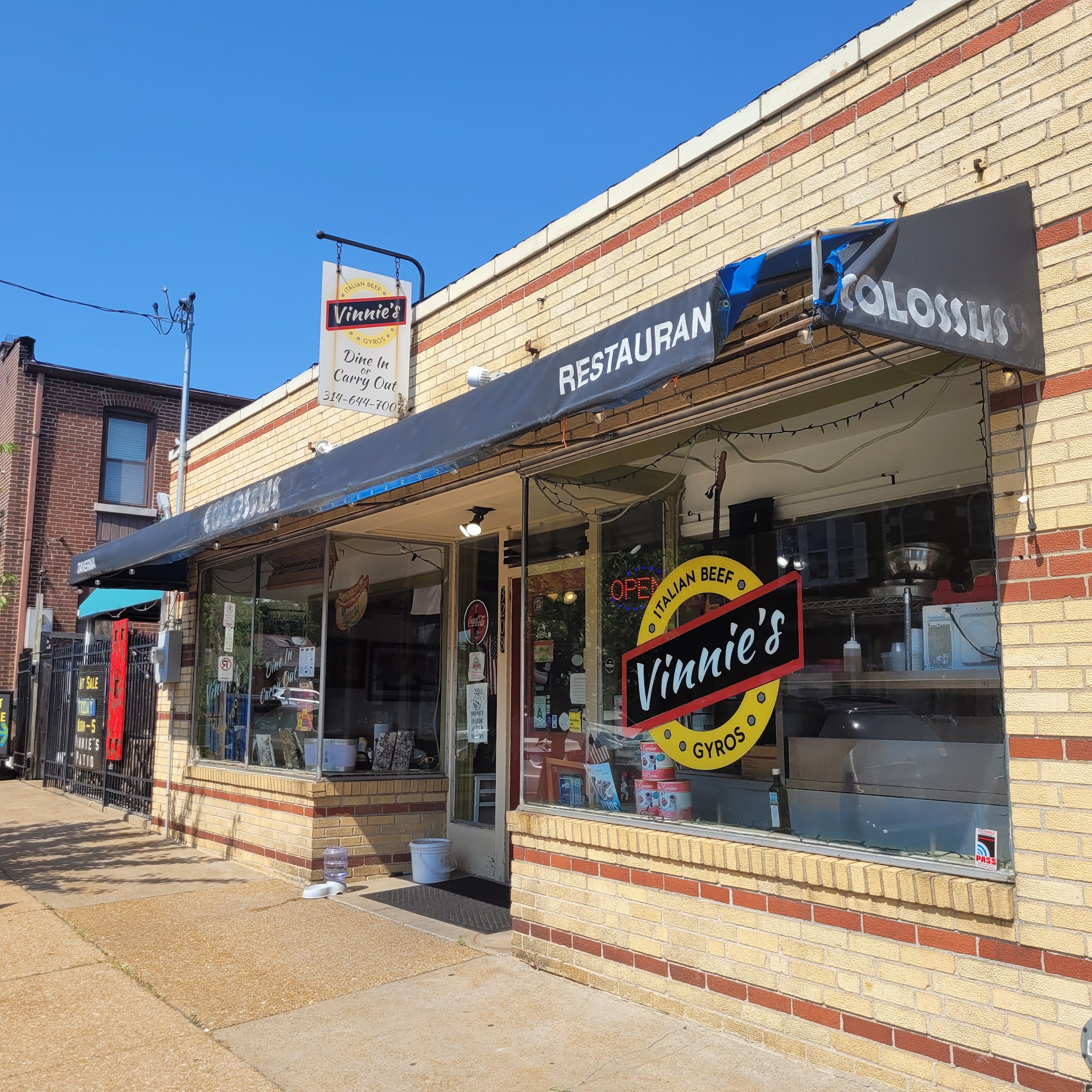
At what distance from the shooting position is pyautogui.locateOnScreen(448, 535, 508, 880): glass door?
8219mm

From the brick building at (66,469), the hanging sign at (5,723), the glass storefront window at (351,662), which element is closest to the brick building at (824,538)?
the glass storefront window at (351,662)

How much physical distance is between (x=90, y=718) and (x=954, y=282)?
43.4 ft

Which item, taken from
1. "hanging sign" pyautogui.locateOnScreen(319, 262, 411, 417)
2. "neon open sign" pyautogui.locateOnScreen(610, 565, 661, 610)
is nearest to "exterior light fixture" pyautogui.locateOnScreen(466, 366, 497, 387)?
"hanging sign" pyautogui.locateOnScreen(319, 262, 411, 417)

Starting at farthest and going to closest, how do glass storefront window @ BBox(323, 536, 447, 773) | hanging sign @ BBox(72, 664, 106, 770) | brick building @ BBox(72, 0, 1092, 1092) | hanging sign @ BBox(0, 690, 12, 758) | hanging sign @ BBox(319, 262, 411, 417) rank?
hanging sign @ BBox(0, 690, 12, 758) < hanging sign @ BBox(72, 664, 106, 770) < glass storefront window @ BBox(323, 536, 447, 773) < hanging sign @ BBox(319, 262, 411, 417) < brick building @ BBox(72, 0, 1092, 1092)

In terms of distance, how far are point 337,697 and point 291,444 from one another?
225 centimetres

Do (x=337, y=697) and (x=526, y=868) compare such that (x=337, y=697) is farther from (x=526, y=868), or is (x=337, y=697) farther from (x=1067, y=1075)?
(x=1067, y=1075)

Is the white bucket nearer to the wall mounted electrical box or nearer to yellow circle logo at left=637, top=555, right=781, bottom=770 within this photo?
yellow circle logo at left=637, top=555, right=781, bottom=770

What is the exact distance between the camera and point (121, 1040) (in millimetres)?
4676

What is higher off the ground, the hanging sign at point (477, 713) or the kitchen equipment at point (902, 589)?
the kitchen equipment at point (902, 589)

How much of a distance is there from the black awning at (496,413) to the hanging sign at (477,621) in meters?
1.88

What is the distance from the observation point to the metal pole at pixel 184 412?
→ 1120cm

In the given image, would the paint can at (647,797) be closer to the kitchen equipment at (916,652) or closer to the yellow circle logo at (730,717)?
the yellow circle logo at (730,717)

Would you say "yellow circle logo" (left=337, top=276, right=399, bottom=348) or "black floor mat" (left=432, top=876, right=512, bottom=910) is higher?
"yellow circle logo" (left=337, top=276, right=399, bottom=348)

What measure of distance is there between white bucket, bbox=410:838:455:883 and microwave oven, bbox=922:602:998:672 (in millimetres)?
4978
